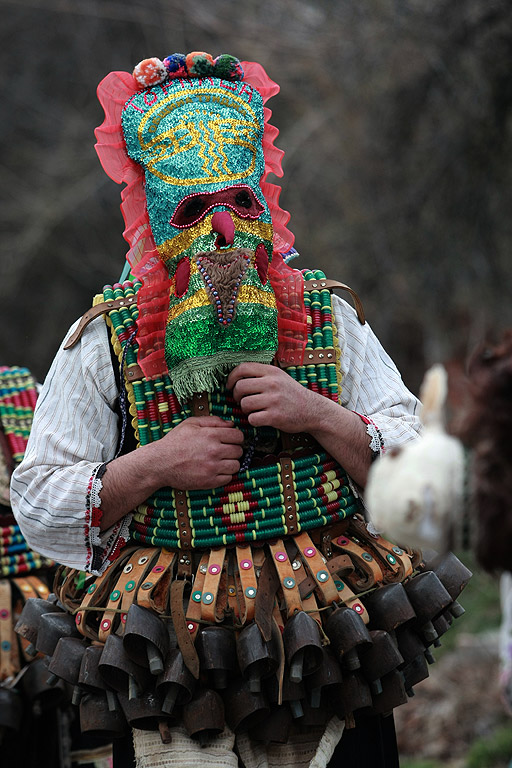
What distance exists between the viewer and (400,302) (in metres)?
8.88

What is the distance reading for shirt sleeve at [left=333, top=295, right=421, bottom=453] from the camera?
257cm

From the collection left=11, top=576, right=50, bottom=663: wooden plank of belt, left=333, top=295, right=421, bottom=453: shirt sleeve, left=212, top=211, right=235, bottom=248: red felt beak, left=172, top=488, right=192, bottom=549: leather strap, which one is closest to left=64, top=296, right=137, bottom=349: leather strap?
left=212, top=211, right=235, bottom=248: red felt beak

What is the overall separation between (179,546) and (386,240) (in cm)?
612

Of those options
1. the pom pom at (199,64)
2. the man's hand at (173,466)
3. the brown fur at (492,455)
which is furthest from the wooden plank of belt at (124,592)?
the pom pom at (199,64)

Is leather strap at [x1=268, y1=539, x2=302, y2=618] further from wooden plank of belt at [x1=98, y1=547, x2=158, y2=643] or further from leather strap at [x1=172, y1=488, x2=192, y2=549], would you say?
wooden plank of belt at [x1=98, y1=547, x2=158, y2=643]

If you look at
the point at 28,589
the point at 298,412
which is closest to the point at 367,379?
the point at 298,412

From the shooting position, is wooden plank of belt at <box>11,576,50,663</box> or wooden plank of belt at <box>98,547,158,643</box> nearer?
wooden plank of belt at <box>98,547,158,643</box>

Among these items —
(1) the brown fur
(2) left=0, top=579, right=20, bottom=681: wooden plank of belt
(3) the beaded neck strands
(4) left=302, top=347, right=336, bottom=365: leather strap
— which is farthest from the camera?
(2) left=0, top=579, right=20, bottom=681: wooden plank of belt

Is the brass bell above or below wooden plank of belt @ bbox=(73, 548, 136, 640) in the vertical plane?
below

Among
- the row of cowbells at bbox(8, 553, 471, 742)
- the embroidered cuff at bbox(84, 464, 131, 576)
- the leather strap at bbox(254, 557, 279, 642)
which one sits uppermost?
the embroidered cuff at bbox(84, 464, 131, 576)

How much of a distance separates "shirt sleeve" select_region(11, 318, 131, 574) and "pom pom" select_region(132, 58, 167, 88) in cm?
66

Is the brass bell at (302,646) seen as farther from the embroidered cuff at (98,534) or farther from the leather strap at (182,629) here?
the embroidered cuff at (98,534)

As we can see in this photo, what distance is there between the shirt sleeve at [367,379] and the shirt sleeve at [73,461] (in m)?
0.63

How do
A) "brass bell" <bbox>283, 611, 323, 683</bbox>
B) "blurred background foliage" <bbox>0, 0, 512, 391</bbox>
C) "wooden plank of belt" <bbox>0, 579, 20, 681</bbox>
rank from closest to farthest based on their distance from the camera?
"brass bell" <bbox>283, 611, 323, 683</bbox>, "wooden plank of belt" <bbox>0, 579, 20, 681</bbox>, "blurred background foliage" <bbox>0, 0, 512, 391</bbox>
